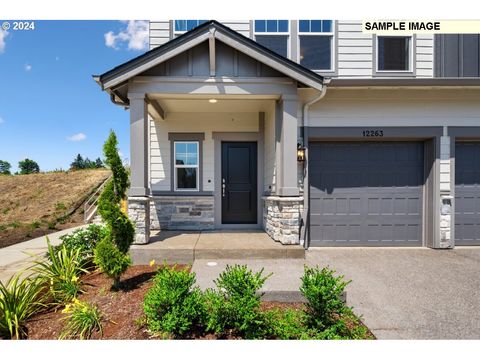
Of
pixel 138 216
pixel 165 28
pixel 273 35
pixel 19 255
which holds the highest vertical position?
pixel 165 28

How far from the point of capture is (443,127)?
19.0 ft

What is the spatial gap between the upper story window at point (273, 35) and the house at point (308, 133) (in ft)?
0.09

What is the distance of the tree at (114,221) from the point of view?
3.38 metres

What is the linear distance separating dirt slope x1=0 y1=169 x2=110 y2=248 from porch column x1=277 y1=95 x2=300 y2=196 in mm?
7516

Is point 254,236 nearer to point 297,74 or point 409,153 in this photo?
point 297,74

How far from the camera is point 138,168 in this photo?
4809 mm

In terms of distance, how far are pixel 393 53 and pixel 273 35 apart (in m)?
3.02

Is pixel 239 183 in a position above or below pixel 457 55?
below

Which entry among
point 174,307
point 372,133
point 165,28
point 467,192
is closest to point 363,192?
point 372,133

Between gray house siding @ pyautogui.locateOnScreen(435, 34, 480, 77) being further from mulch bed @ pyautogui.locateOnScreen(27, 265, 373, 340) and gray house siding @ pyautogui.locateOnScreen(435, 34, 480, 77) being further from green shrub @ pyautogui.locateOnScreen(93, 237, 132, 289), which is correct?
green shrub @ pyautogui.locateOnScreen(93, 237, 132, 289)

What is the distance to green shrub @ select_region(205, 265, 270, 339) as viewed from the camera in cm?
235

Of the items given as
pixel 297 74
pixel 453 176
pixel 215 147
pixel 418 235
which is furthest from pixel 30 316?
pixel 453 176

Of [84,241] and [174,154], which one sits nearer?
[84,241]

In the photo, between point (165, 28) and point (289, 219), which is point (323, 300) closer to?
point (289, 219)
